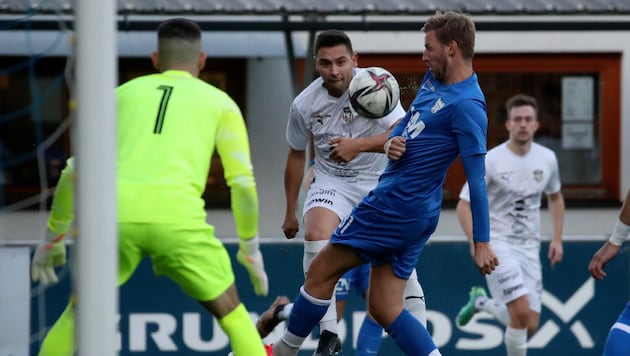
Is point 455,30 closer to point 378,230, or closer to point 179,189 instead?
point 378,230

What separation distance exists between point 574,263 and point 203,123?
17.4ft

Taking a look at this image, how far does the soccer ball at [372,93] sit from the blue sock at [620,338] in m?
1.81

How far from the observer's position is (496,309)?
936cm

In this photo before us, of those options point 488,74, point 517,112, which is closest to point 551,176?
point 517,112

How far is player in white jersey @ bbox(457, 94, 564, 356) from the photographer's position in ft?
29.7

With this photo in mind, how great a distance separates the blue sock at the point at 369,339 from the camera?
758 centimetres

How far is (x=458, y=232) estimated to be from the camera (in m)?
12.8

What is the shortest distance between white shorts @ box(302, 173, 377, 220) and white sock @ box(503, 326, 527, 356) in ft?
7.59

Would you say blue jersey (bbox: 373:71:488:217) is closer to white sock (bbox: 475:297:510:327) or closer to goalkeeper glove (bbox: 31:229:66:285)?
goalkeeper glove (bbox: 31:229:66:285)

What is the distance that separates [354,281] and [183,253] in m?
3.39

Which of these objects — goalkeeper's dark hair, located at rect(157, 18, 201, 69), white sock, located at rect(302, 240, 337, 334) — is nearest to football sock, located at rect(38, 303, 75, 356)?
goalkeeper's dark hair, located at rect(157, 18, 201, 69)

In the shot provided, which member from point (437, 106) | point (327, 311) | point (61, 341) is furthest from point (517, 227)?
point (61, 341)

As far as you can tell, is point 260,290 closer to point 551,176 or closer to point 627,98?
point 551,176


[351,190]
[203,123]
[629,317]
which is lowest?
[629,317]
